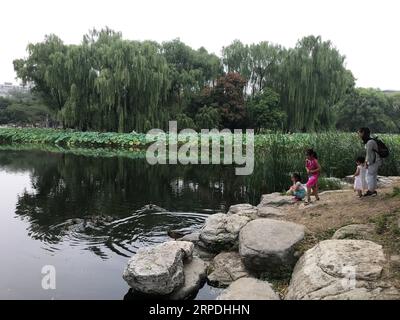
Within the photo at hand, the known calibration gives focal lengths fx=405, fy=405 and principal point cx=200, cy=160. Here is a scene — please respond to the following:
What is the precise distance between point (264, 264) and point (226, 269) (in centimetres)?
65

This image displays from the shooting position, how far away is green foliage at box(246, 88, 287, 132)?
28797mm

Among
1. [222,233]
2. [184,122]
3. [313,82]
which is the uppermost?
[313,82]

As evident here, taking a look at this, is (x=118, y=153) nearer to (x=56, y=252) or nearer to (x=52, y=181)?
(x=52, y=181)

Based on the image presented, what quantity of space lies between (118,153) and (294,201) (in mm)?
16602

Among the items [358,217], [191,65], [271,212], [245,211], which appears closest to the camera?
[358,217]

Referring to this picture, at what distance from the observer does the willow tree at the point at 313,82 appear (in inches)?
1128

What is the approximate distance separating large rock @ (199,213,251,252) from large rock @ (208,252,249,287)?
0.75ft

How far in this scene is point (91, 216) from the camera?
8633mm

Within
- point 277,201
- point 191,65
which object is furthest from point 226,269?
point 191,65

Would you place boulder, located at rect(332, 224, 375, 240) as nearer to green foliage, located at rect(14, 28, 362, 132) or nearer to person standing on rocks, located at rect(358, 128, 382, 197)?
person standing on rocks, located at rect(358, 128, 382, 197)

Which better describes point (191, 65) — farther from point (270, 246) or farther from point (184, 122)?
point (270, 246)

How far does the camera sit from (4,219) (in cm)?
855

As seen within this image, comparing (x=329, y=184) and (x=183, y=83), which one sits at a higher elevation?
(x=183, y=83)
